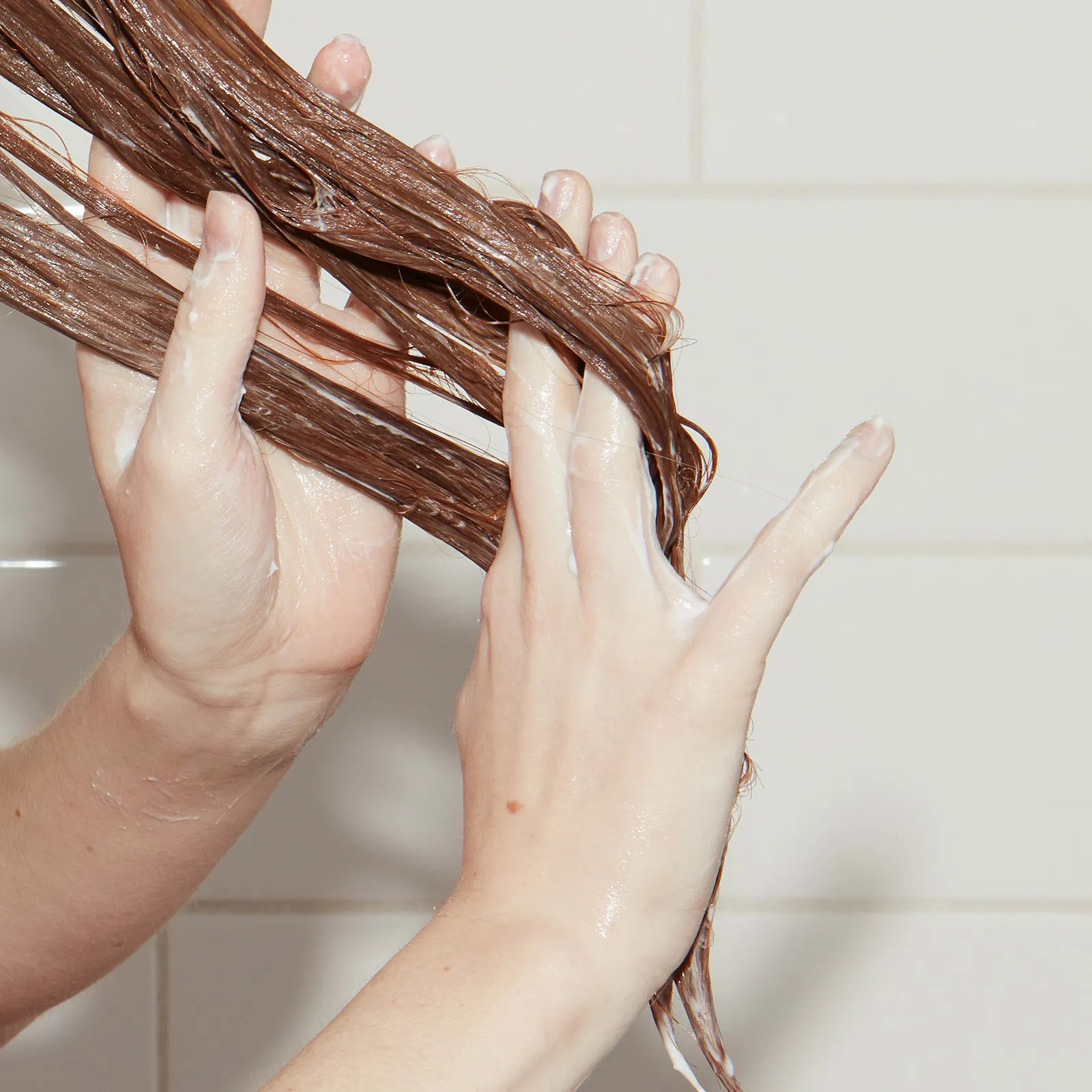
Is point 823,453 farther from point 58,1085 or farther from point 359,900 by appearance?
point 58,1085

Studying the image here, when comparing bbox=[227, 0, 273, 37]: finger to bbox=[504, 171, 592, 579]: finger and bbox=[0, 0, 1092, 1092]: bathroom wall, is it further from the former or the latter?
bbox=[0, 0, 1092, 1092]: bathroom wall

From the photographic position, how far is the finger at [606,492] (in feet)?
1.46

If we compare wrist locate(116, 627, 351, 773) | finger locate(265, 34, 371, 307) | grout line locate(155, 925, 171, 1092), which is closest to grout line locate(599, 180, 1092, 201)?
finger locate(265, 34, 371, 307)

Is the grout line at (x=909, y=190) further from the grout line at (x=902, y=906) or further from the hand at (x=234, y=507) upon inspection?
the grout line at (x=902, y=906)

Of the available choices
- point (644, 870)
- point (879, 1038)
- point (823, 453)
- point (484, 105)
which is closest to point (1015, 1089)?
point (879, 1038)

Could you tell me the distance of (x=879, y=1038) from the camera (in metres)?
0.89

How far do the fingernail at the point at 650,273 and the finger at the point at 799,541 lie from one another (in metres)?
0.11

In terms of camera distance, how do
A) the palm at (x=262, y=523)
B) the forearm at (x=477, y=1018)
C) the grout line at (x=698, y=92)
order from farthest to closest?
the grout line at (x=698, y=92)
the palm at (x=262, y=523)
the forearm at (x=477, y=1018)

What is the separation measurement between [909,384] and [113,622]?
626 millimetres

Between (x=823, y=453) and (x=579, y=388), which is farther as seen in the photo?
(x=823, y=453)

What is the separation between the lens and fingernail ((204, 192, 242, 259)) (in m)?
0.47

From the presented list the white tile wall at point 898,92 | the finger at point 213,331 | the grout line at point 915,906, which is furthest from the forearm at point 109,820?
the white tile wall at point 898,92

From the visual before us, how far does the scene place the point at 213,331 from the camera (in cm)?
48

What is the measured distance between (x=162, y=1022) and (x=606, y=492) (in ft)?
2.26
